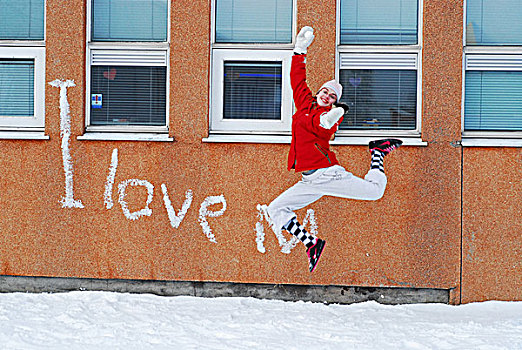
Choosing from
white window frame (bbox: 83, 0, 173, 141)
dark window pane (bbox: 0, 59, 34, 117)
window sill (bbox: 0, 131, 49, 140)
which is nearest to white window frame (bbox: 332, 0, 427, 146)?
white window frame (bbox: 83, 0, 173, 141)

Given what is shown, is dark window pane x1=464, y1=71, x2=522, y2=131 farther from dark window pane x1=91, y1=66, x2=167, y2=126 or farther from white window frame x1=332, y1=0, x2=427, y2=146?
dark window pane x1=91, y1=66, x2=167, y2=126

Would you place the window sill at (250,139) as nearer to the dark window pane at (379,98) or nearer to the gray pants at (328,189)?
the dark window pane at (379,98)

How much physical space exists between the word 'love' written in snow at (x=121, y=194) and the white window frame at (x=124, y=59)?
0.22 m

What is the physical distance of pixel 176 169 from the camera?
265 inches

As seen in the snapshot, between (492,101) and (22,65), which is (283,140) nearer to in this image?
(492,101)

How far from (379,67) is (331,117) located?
5.73 ft

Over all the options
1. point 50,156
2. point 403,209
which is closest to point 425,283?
point 403,209

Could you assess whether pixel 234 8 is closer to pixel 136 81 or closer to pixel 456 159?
pixel 136 81

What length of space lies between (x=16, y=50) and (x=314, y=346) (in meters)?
4.52

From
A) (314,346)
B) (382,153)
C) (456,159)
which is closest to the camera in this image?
(314,346)

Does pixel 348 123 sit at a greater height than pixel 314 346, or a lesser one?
greater

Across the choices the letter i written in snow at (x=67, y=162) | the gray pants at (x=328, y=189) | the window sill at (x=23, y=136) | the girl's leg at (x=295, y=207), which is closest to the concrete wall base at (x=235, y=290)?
the letter i written in snow at (x=67, y=162)

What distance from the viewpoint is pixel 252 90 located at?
268 inches

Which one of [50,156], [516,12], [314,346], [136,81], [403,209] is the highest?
[516,12]
